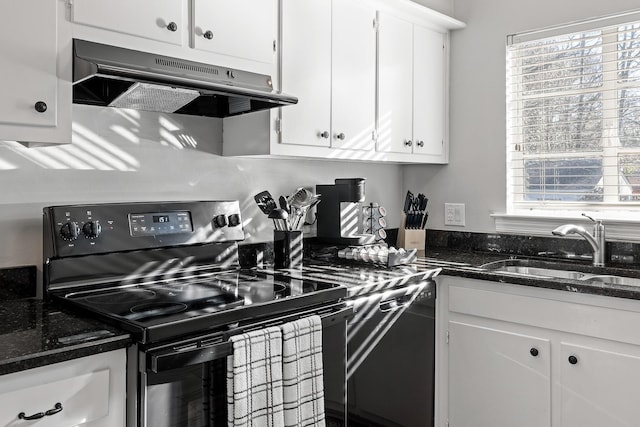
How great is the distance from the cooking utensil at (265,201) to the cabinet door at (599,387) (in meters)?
1.30

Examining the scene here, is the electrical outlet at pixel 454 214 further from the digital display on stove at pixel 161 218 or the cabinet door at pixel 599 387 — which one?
the digital display on stove at pixel 161 218

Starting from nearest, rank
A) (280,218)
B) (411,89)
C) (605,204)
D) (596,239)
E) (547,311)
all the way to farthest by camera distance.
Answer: (547,311)
(280,218)
(596,239)
(605,204)
(411,89)

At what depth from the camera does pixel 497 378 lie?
2406 mm

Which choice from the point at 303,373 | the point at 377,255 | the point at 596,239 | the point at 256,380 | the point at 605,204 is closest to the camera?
the point at 256,380

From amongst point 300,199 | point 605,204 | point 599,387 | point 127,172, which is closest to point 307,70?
point 300,199

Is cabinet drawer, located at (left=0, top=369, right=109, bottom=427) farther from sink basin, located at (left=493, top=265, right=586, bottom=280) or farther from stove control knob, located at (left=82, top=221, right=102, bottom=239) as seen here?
sink basin, located at (left=493, top=265, right=586, bottom=280)

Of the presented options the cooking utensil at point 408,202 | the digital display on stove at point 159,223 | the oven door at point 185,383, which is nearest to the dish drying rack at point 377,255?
the cooking utensil at point 408,202

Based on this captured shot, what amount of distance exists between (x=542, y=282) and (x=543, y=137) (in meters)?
1.00

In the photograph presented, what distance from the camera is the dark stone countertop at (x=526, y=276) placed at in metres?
2.10

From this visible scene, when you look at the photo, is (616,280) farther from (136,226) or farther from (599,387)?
(136,226)

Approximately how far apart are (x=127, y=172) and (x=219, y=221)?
40cm

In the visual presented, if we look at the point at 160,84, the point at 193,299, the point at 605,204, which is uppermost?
the point at 160,84

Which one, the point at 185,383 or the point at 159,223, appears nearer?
the point at 185,383

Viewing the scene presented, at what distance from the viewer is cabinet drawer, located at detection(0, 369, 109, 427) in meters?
1.22
